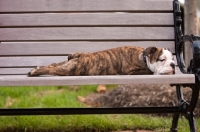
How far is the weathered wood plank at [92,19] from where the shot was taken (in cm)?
364

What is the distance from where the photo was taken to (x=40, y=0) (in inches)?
144

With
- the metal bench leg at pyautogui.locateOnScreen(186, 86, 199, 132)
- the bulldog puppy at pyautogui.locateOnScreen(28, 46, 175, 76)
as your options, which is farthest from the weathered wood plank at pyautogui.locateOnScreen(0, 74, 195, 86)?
the bulldog puppy at pyautogui.locateOnScreen(28, 46, 175, 76)

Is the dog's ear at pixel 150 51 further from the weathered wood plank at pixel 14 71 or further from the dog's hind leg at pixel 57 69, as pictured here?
the weathered wood plank at pixel 14 71

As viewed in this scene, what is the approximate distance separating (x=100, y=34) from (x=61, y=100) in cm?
171

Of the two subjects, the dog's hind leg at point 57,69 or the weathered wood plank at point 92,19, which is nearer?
the dog's hind leg at point 57,69

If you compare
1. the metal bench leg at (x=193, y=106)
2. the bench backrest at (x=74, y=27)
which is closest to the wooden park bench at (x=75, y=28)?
the bench backrest at (x=74, y=27)

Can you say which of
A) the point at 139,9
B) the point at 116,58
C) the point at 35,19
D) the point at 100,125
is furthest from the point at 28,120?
the point at 139,9

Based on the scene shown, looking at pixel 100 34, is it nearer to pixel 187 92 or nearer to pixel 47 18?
pixel 47 18

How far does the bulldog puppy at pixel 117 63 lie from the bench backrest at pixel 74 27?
415mm

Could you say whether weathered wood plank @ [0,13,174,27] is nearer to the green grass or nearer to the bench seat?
the green grass

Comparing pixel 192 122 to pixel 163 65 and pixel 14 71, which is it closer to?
pixel 163 65

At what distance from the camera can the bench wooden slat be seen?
364 centimetres

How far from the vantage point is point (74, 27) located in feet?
12.0

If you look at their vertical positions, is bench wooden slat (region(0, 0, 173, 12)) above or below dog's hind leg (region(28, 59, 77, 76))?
above
